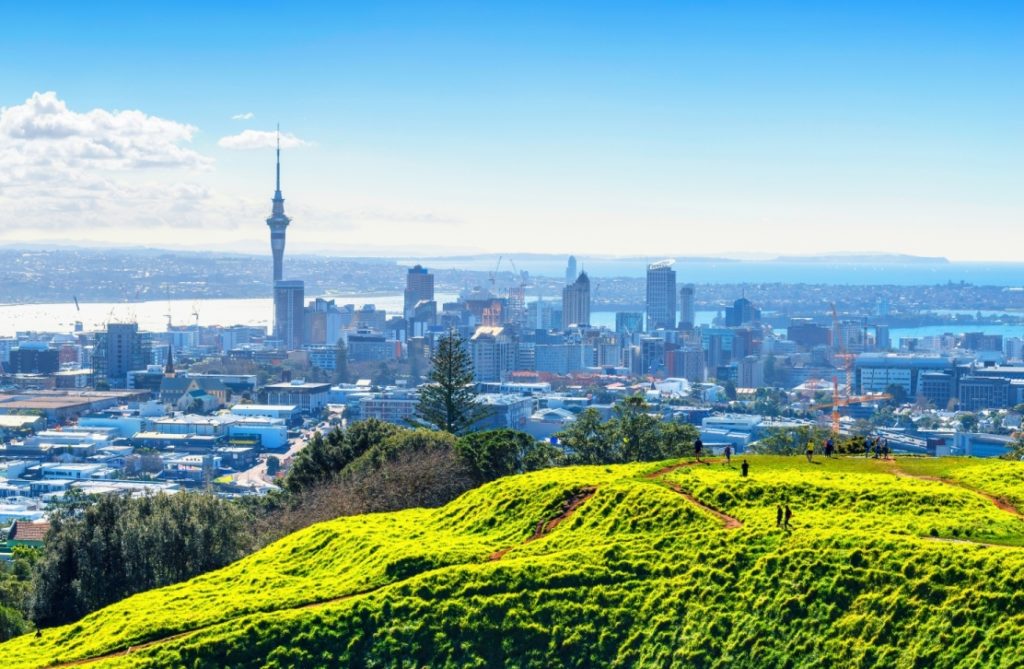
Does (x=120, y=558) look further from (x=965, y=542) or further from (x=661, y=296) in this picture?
(x=661, y=296)

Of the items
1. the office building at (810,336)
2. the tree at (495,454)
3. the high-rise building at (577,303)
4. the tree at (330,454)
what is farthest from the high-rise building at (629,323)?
the tree at (495,454)

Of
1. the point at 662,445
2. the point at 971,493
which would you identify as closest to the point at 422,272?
the point at 662,445

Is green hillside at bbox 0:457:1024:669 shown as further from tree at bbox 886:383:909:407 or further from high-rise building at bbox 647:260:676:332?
high-rise building at bbox 647:260:676:332

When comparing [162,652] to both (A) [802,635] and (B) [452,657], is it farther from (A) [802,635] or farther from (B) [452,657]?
(A) [802,635]

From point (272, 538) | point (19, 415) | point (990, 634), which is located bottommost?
point (19, 415)

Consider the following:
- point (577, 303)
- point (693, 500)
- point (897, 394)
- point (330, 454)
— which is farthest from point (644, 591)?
point (577, 303)
